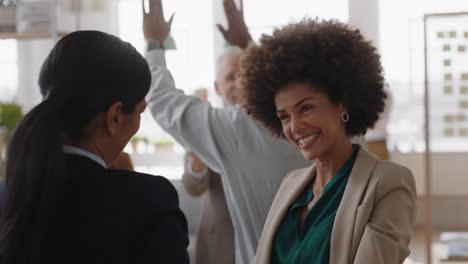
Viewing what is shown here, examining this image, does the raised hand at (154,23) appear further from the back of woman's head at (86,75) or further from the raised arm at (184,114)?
the back of woman's head at (86,75)

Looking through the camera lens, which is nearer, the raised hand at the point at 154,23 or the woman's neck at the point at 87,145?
the woman's neck at the point at 87,145

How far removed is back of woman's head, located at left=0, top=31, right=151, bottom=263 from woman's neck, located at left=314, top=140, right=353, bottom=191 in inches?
28.7

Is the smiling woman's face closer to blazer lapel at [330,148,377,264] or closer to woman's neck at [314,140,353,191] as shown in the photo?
woman's neck at [314,140,353,191]

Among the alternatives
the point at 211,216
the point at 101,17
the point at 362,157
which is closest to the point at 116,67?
the point at 362,157

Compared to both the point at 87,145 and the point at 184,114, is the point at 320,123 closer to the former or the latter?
the point at 184,114

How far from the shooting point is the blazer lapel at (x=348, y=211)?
145 centimetres

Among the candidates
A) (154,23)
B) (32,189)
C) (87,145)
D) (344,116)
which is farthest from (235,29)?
(32,189)

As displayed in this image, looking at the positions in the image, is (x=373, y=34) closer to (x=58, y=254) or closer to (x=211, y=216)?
(x=211, y=216)

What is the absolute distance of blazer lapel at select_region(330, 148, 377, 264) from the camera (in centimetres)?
145

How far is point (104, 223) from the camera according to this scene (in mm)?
1032

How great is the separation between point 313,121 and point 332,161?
0.41ft

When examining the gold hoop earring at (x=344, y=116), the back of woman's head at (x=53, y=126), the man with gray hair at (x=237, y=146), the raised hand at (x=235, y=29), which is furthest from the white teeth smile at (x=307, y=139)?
the back of woman's head at (x=53, y=126)

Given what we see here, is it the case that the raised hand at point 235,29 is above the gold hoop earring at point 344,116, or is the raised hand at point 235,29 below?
above

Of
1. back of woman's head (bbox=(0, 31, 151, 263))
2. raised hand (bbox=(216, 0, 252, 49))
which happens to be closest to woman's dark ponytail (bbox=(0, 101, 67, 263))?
back of woman's head (bbox=(0, 31, 151, 263))
